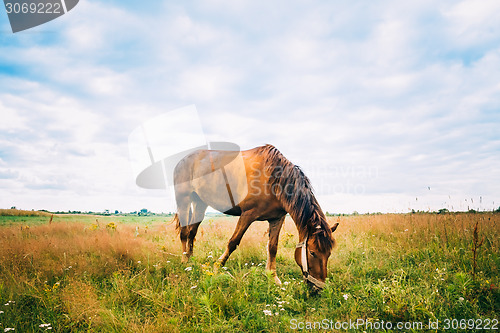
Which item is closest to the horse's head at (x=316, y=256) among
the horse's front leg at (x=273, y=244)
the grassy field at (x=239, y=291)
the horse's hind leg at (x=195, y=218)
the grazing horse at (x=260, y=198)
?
the grazing horse at (x=260, y=198)

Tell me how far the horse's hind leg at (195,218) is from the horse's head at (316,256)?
3.22m

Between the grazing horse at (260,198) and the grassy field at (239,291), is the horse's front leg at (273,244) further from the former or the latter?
the grassy field at (239,291)

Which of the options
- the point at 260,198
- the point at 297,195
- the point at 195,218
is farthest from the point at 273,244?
the point at 195,218

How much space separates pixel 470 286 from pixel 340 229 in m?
5.79

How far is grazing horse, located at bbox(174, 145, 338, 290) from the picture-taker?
4539mm

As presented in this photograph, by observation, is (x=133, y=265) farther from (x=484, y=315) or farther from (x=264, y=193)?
(x=484, y=315)

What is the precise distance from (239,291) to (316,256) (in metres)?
1.47

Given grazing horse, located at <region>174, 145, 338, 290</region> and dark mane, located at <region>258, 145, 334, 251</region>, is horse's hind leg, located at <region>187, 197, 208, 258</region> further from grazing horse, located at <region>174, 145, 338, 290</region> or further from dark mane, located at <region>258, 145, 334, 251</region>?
dark mane, located at <region>258, 145, 334, 251</region>

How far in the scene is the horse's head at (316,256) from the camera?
4.39 metres

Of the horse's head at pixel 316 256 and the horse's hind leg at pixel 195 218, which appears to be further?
the horse's hind leg at pixel 195 218

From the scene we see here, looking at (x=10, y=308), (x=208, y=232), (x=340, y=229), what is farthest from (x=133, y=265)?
(x=340, y=229)

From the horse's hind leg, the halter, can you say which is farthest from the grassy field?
the horse's hind leg

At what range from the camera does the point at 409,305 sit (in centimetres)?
350

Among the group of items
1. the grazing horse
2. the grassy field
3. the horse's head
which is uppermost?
the grazing horse
